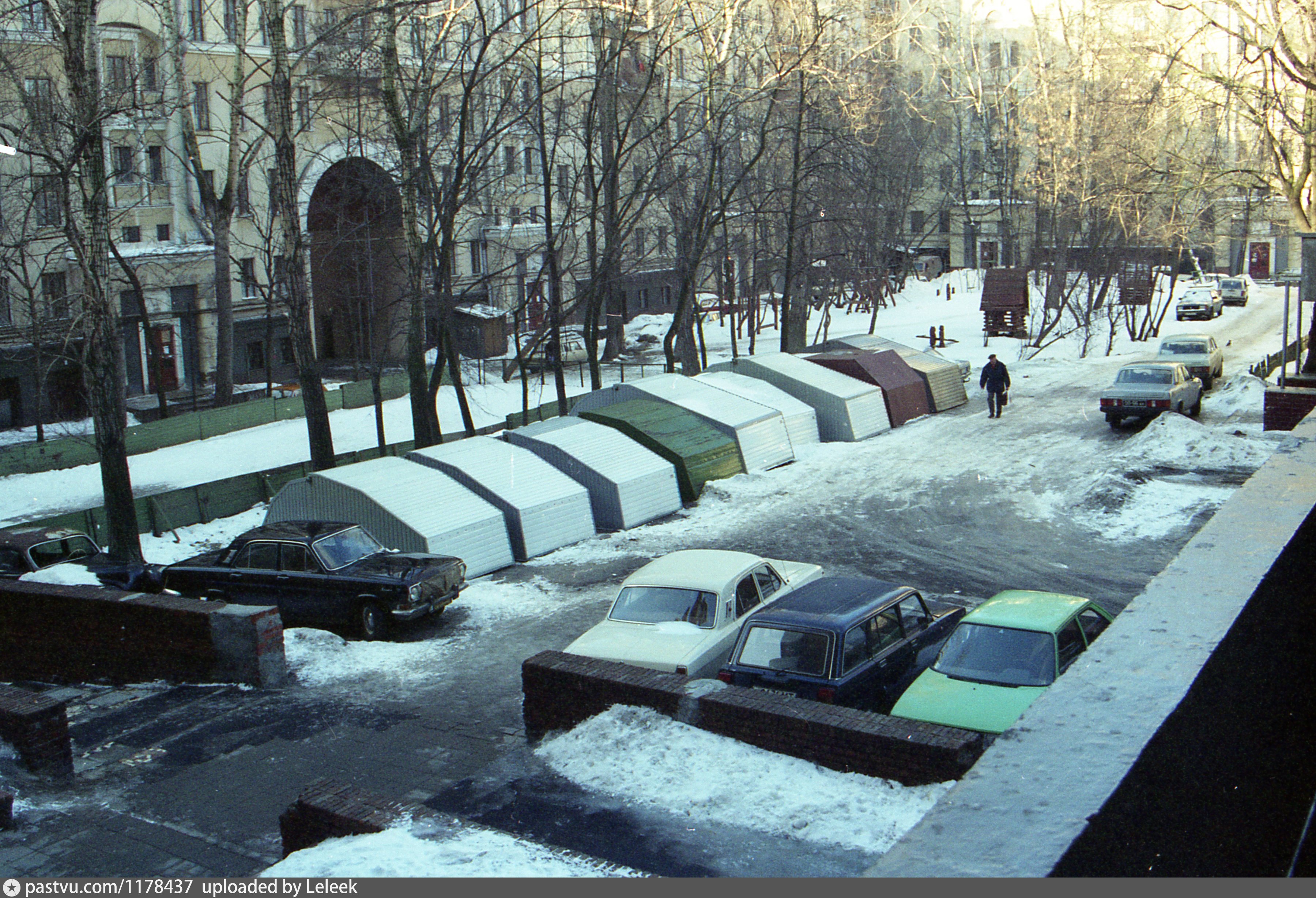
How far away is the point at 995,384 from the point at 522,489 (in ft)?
45.3

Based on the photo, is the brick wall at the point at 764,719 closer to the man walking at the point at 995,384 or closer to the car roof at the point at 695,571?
the car roof at the point at 695,571

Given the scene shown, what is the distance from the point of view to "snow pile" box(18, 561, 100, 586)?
53.1 ft

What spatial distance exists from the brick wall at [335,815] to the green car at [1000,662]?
434cm

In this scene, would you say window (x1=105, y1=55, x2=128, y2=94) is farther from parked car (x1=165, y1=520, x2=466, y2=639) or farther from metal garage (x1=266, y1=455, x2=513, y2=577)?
parked car (x1=165, y1=520, x2=466, y2=639)

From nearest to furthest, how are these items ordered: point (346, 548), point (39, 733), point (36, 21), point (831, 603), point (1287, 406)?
point (39, 733) < point (831, 603) < point (346, 548) < point (1287, 406) < point (36, 21)

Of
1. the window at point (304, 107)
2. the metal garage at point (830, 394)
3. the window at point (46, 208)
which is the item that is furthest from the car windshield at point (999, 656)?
the window at point (46, 208)

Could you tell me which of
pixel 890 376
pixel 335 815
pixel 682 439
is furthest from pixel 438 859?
pixel 890 376

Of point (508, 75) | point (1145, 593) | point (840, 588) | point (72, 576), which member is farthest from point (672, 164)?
point (1145, 593)

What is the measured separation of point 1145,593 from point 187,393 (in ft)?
128

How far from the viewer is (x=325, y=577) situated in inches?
567

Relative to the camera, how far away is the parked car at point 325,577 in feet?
46.1

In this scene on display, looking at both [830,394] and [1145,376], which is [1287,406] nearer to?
[1145,376]

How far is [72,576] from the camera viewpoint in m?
16.3

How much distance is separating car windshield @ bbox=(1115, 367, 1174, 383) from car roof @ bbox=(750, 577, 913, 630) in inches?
641
